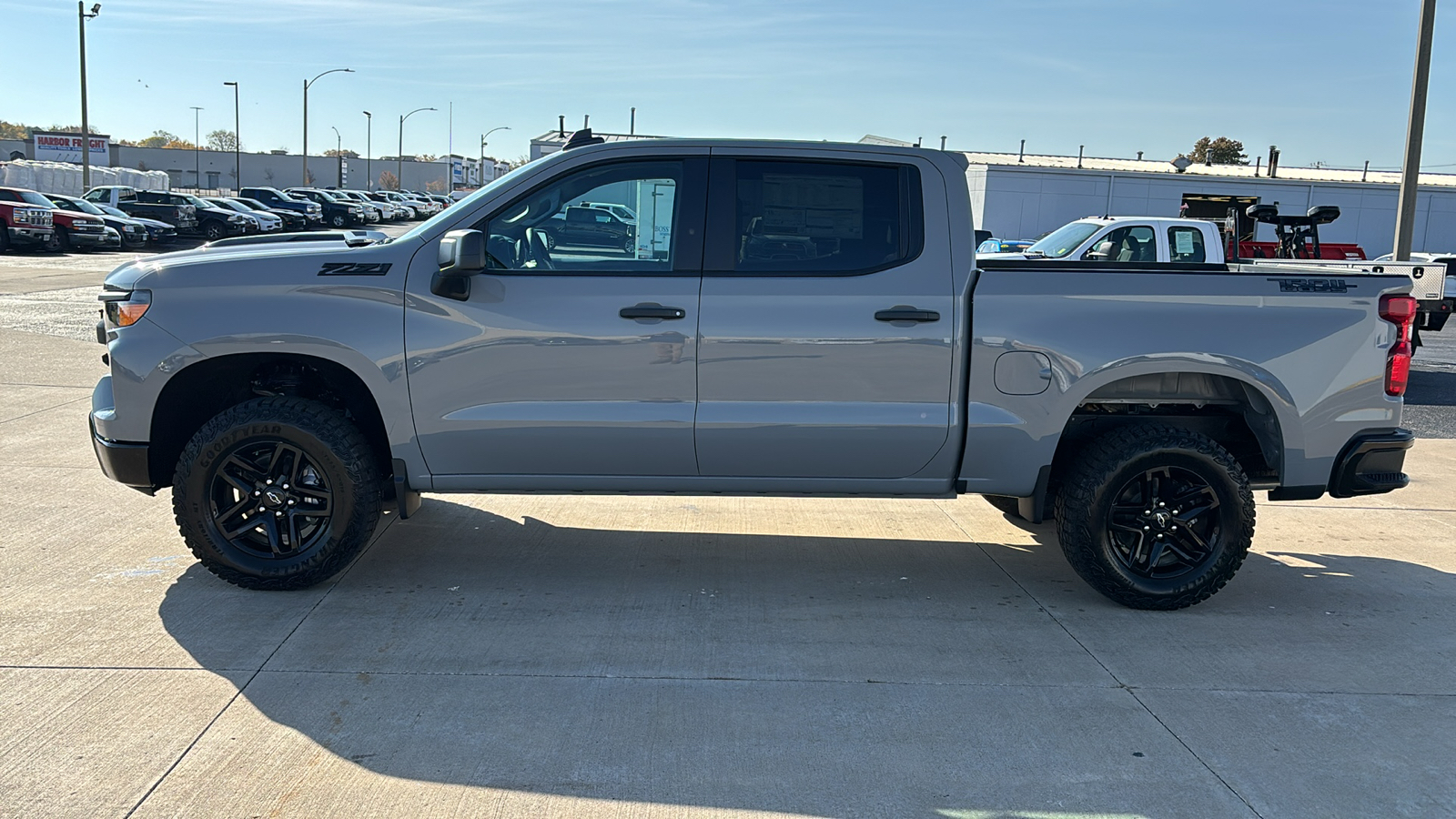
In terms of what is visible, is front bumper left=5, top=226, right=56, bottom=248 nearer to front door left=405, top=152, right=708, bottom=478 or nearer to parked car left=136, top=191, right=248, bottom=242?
parked car left=136, top=191, right=248, bottom=242

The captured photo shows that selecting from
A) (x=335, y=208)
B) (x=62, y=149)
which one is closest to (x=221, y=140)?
(x=62, y=149)

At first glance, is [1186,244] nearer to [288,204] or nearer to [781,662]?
[781,662]

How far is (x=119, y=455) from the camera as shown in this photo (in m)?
5.10

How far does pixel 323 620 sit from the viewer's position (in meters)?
4.90

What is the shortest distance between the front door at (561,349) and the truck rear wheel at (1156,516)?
5.86 feet

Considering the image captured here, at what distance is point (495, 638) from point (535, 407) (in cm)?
100

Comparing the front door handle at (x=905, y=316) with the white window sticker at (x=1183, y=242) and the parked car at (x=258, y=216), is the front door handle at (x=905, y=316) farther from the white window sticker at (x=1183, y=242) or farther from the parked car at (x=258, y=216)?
the parked car at (x=258, y=216)

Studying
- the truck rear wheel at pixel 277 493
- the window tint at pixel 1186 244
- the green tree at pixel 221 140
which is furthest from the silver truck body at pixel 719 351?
the green tree at pixel 221 140

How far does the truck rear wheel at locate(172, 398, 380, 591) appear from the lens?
5027mm

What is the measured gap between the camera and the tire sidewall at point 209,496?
501 cm

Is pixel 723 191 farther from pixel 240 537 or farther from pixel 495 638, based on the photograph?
pixel 240 537

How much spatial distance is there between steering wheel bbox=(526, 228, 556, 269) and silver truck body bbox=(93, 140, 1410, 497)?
0.30 feet

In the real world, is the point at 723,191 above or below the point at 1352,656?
above

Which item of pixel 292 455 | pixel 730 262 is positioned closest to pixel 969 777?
pixel 730 262
